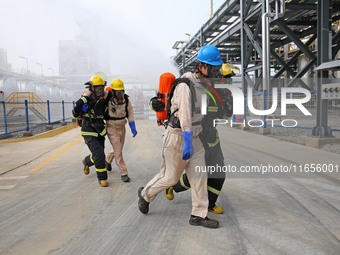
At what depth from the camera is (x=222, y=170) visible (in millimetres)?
3330

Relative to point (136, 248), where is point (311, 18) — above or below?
above

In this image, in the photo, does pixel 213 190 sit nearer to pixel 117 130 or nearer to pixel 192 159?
pixel 192 159

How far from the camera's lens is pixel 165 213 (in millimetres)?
3453

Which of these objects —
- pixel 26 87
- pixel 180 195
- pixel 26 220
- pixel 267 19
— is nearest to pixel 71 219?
pixel 26 220

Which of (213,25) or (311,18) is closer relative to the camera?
(311,18)

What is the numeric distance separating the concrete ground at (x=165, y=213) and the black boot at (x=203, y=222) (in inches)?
1.8

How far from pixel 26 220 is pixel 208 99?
241 centimetres

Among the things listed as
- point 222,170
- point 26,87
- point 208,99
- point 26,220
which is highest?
point 26,87

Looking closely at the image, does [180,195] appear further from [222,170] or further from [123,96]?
[123,96]

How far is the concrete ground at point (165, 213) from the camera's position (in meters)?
2.67

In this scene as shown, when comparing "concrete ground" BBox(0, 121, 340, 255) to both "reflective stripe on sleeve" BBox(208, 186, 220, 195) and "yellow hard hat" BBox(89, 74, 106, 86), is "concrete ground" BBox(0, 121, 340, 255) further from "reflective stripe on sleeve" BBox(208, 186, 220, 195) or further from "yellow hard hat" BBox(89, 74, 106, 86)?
"yellow hard hat" BBox(89, 74, 106, 86)

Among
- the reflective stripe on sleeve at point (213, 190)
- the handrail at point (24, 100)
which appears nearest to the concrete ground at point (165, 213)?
the reflective stripe on sleeve at point (213, 190)

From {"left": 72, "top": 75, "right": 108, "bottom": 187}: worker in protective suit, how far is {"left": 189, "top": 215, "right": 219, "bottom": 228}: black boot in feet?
6.36

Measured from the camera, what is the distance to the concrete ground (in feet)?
8.75
